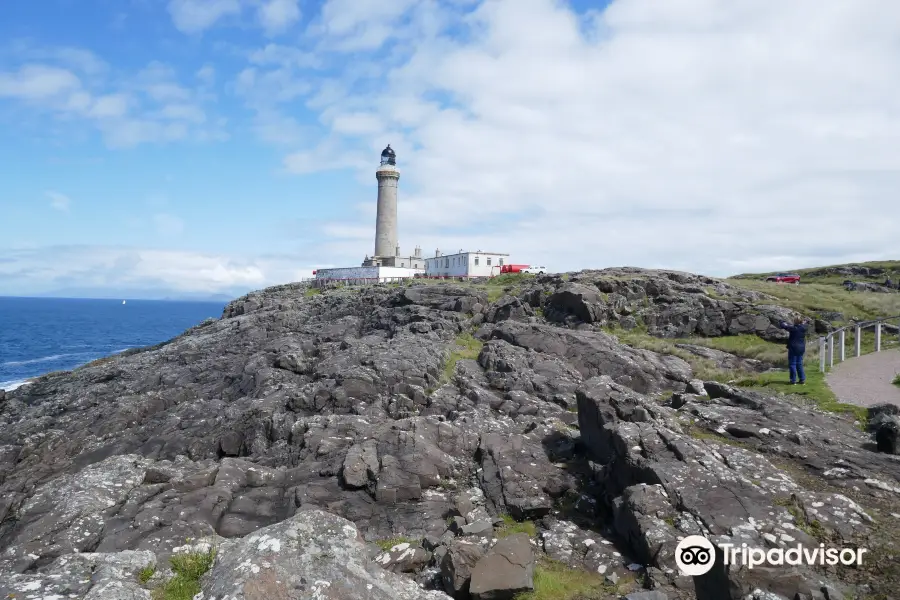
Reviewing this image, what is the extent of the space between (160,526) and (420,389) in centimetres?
1303

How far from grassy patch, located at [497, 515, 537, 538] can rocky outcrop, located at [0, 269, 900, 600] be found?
0.13 metres

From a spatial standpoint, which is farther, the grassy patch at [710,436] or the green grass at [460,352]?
the green grass at [460,352]

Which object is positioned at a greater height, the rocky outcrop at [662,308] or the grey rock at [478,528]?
the rocky outcrop at [662,308]

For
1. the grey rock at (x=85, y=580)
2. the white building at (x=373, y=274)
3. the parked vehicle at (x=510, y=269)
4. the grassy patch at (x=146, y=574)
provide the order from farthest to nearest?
the white building at (x=373, y=274) → the parked vehicle at (x=510, y=269) → the grassy patch at (x=146, y=574) → the grey rock at (x=85, y=580)

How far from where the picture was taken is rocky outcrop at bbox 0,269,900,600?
9.72m

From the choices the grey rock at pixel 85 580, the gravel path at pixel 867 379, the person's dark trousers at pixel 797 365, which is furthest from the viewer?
the person's dark trousers at pixel 797 365

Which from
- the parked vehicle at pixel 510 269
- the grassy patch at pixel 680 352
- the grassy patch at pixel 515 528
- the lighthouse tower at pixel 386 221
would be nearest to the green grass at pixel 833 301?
the grassy patch at pixel 680 352

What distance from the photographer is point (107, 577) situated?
912cm

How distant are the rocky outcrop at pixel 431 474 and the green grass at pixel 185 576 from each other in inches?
11.0

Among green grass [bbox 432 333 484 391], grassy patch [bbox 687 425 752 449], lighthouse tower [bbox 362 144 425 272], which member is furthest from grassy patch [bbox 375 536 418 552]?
lighthouse tower [bbox 362 144 425 272]

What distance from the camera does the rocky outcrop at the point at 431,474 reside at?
31.9 ft

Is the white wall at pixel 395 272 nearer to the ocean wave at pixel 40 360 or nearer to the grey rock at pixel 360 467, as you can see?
the ocean wave at pixel 40 360

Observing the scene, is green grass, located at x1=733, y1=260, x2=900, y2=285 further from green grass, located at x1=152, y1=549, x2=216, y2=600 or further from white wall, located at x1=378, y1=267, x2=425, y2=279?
green grass, located at x1=152, y1=549, x2=216, y2=600

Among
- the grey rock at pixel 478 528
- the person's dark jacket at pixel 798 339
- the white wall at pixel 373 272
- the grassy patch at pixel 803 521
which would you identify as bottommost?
the grey rock at pixel 478 528
